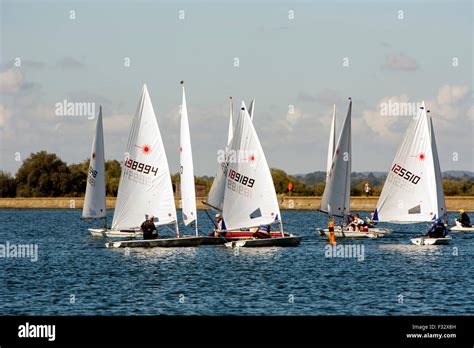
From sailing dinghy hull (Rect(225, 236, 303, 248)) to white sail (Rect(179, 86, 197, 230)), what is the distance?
3.33 meters

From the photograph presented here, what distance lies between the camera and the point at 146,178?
5428 cm

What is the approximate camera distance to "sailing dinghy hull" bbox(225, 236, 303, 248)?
53.4 m

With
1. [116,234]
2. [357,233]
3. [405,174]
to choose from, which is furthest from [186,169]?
[357,233]

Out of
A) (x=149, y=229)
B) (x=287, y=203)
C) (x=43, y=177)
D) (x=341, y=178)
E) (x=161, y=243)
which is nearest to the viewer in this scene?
(x=161, y=243)

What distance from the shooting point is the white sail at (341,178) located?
67.0 meters

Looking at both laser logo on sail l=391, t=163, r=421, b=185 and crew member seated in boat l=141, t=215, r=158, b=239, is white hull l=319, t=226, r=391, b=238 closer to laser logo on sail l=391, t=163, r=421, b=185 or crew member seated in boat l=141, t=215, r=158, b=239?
laser logo on sail l=391, t=163, r=421, b=185

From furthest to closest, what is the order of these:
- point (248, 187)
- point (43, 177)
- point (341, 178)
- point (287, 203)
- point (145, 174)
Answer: point (43, 177) → point (287, 203) → point (341, 178) → point (145, 174) → point (248, 187)

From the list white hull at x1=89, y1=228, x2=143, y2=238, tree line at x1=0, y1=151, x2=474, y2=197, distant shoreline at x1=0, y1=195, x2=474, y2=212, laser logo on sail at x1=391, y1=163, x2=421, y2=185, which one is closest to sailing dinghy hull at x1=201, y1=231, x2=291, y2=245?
white hull at x1=89, y1=228, x2=143, y2=238

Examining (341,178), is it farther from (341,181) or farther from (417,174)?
(417,174)

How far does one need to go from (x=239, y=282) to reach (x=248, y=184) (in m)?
13.2

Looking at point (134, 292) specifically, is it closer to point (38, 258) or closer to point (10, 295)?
point (10, 295)

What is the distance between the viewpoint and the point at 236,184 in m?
54.0
